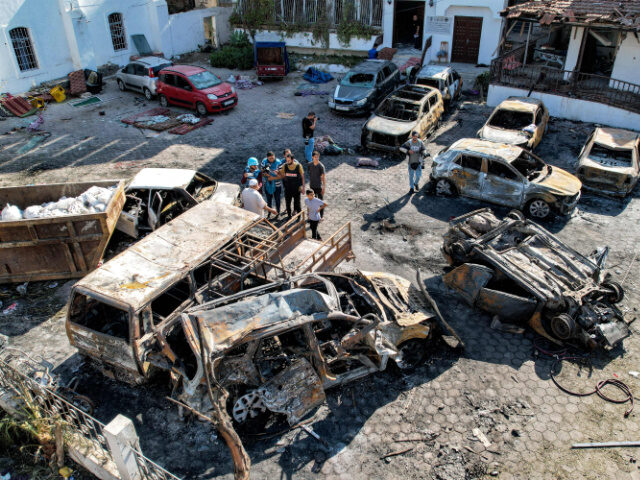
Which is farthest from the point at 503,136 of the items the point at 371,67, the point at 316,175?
the point at 371,67

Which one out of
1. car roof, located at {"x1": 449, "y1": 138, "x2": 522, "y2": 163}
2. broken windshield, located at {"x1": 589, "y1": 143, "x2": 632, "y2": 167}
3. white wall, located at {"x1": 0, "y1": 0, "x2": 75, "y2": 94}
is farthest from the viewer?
white wall, located at {"x1": 0, "y1": 0, "x2": 75, "y2": 94}

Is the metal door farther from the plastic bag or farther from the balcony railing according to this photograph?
the plastic bag

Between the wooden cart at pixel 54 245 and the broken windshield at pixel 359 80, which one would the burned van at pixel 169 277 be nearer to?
the wooden cart at pixel 54 245

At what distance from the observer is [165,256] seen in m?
7.85

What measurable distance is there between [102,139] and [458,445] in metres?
15.3

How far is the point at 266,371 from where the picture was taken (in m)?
7.04

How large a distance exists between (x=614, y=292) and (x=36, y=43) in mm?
22538

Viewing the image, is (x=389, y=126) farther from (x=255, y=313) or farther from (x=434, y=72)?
(x=255, y=313)

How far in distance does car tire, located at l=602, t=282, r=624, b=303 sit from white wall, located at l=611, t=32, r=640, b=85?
1270 cm

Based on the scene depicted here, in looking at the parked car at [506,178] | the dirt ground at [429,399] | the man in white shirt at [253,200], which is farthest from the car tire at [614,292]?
the man in white shirt at [253,200]

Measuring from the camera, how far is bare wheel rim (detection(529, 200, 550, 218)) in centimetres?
1177

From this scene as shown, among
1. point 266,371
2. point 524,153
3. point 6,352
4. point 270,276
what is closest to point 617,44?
point 524,153

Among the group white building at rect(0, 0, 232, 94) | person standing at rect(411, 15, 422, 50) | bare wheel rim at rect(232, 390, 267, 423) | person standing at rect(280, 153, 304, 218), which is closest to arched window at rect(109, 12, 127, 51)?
white building at rect(0, 0, 232, 94)

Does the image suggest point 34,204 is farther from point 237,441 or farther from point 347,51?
point 347,51
